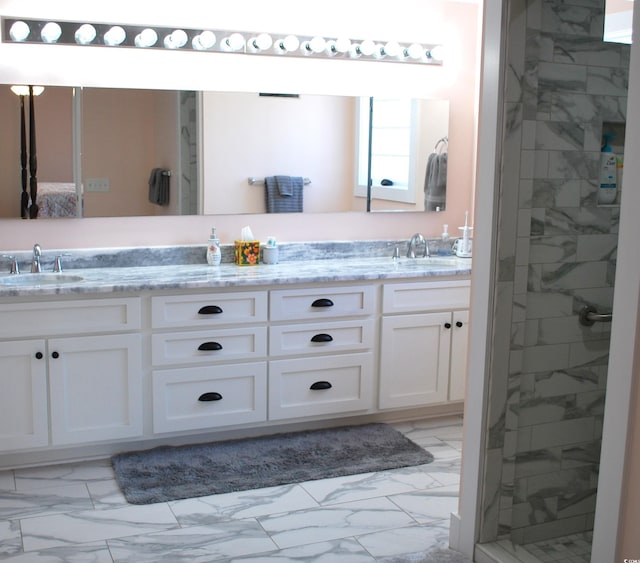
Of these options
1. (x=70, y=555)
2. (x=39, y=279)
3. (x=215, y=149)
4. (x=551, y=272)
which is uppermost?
(x=215, y=149)

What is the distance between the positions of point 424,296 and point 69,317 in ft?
5.66

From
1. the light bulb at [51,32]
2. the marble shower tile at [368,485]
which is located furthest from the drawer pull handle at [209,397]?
the light bulb at [51,32]

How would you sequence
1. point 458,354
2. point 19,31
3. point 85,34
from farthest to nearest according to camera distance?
point 458,354, point 85,34, point 19,31


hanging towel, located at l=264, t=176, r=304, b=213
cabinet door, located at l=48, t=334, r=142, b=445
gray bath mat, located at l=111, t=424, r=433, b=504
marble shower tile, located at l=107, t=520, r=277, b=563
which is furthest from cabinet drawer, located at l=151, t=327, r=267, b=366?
marble shower tile, located at l=107, t=520, r=277, b=563

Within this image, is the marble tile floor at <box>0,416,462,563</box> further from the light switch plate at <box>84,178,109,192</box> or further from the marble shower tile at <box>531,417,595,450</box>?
the light switch plate at <box>84,178,109,192</box>

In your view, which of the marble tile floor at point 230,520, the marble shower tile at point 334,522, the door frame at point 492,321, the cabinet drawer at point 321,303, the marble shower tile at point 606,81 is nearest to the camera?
the door frame at point 492,321

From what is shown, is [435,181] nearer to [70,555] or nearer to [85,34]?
[85,34]

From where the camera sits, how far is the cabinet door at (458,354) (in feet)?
14.1

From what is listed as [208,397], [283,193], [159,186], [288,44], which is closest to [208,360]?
[208,397]

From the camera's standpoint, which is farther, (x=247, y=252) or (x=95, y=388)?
(x=247, y=252)

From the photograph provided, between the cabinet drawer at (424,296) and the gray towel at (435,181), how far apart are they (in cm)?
65

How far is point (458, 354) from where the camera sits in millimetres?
4332

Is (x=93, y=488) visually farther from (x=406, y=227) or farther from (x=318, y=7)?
(x=318, y=7)

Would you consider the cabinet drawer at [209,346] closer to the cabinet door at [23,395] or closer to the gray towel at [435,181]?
the cabinet door at [23,395]
